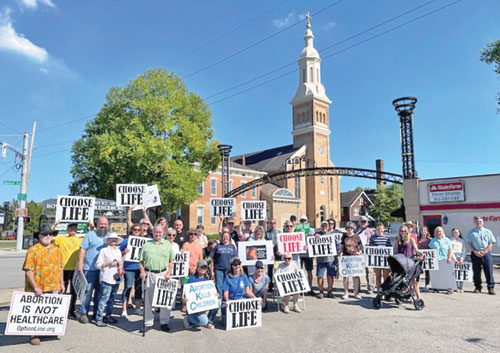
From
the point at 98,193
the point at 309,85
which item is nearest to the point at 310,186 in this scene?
the point at 309,85

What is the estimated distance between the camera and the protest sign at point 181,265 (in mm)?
7922

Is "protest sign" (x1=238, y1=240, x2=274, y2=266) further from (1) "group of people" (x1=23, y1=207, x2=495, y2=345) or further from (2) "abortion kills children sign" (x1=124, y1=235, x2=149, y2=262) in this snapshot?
(2) "abortion kills children sign" (x1=124, y1=235, x2=149, y2=262)

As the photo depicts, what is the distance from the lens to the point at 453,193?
17.5 m

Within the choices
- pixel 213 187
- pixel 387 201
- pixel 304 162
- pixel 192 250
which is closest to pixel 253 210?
pixel 192 250

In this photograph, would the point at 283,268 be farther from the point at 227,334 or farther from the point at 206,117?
the point at 206,117

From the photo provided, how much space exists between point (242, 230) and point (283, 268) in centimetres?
233

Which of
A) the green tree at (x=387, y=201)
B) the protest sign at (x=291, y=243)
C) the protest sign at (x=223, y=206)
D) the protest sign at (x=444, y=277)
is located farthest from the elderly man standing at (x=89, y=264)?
the green tree at (x=387, y=201)

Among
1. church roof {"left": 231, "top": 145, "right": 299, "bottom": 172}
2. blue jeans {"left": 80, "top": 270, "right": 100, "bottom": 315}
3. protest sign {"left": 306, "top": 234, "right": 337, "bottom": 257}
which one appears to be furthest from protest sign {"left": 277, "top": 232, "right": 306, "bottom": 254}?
church roof {"left": 231, "top": 145, "right": 299, "bottom": 172}

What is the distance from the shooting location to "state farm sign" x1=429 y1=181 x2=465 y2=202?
17.4m

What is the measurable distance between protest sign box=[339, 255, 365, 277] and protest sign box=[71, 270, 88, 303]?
19.9 feet

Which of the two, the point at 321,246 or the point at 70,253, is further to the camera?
the point at 321,246

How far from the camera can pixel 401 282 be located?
8094 millimetres

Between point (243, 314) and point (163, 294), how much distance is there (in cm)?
155

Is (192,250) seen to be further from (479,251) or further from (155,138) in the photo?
(155,138)
